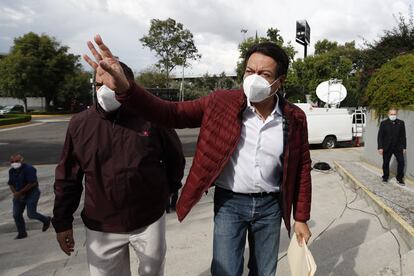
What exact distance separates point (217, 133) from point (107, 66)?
26.6 inches

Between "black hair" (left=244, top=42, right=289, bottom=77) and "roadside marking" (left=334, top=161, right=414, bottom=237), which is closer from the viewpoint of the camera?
"black hair" (left=244, top=42, right=289, bottom=77)

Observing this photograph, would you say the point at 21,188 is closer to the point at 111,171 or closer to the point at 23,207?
the point at 23,207

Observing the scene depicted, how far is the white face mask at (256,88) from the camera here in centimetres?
185

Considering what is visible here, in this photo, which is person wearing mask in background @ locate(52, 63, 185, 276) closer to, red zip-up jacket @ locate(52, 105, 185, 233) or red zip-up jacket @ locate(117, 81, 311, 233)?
red zip-up jacket @ locate(52, 105, 185, 233)

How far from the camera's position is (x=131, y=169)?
2072 mm

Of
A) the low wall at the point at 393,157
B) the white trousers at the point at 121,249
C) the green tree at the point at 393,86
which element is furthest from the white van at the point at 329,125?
the white trousers at the point at 121,249

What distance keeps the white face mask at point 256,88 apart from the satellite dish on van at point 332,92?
14.7 meters

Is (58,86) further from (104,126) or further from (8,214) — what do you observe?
(104,126)

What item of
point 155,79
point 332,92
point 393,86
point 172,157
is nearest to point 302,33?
point 332,92

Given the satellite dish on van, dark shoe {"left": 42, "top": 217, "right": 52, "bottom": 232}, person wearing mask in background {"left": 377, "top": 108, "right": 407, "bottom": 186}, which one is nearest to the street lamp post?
the satellite dish on van

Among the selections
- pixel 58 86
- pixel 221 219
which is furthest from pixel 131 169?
pixel 58 86

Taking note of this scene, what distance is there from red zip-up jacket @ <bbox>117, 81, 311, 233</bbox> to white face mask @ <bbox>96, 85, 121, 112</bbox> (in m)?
0.42

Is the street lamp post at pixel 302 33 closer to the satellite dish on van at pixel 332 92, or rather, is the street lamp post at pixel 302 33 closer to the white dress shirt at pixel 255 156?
the satellite dish on van at pixel 332 92

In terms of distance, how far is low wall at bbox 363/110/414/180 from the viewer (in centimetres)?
727
